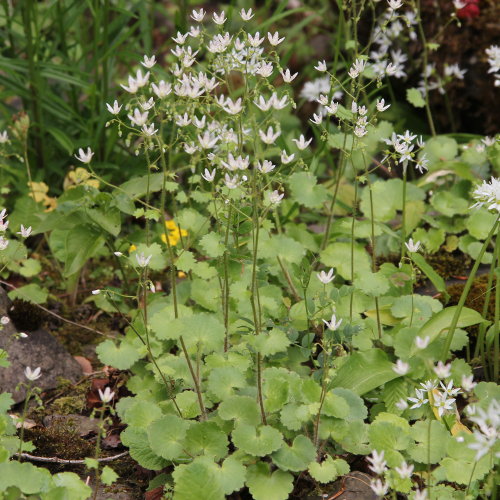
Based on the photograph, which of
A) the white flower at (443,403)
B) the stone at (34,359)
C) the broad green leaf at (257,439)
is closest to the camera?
the broad green leaf at (257,439)

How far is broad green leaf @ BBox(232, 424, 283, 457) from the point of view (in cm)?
222

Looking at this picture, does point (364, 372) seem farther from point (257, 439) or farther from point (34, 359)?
point (34, 359)

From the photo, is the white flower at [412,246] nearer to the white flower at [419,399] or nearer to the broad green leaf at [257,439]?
the white flower at [419,399]

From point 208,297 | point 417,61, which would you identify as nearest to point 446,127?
point 417,61

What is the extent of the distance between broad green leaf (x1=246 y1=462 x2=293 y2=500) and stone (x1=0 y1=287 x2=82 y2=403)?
1011 mm

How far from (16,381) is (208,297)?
78 cm

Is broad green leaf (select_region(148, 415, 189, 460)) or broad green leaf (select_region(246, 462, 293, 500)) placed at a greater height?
broad green leaf (select_region(148, 415, 189, 460))

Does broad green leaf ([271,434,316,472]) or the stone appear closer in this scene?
broad green leaf ([271,434,316,472])

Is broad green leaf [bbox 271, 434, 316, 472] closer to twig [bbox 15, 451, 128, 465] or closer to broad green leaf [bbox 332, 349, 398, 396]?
broad green leaf [bbox 332, 349, 398, 396]

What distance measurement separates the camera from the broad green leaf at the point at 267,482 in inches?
87.9

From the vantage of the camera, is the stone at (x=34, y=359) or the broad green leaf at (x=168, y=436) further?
the stone at (x=34, y=359)

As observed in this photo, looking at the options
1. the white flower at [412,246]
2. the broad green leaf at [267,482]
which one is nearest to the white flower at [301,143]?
the white flower at [412,246]

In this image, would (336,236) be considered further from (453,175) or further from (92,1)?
(92,1)

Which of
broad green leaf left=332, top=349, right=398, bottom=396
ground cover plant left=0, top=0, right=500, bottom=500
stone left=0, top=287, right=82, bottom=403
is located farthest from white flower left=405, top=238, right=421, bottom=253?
stone left=0, top=287, right=82, bottom=403
